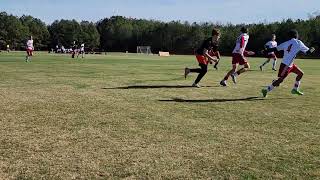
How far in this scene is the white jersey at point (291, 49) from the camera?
51.9ft

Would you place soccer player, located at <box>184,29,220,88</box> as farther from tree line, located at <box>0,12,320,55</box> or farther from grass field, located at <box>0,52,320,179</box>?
tree line, located at <box>0,12,320,55</box>

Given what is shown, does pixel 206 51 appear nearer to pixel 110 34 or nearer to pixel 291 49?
pixel 291 49

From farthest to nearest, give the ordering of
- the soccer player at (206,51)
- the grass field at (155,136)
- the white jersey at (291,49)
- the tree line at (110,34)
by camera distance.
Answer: the tree line at (110,34) < the soccer player at (206,51) < the white jersey at (291,49) < the grass field at (155,136)

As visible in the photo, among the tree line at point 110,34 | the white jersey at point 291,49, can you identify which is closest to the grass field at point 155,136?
the white jersey at point 291,49

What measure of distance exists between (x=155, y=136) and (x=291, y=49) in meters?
8.23

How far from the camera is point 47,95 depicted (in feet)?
47.3

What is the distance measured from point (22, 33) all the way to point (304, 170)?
13897 cm

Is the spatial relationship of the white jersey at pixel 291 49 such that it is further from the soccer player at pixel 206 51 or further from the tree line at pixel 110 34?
the tree line at pixel 110 34

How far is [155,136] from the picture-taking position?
9.02 metres

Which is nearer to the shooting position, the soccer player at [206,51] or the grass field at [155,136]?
the grass field at [155,136]

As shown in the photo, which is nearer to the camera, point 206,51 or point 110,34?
point 206,51

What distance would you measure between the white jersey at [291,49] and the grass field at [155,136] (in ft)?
4.00

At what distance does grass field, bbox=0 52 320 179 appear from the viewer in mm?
6973

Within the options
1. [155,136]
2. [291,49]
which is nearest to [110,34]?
[291,49]
